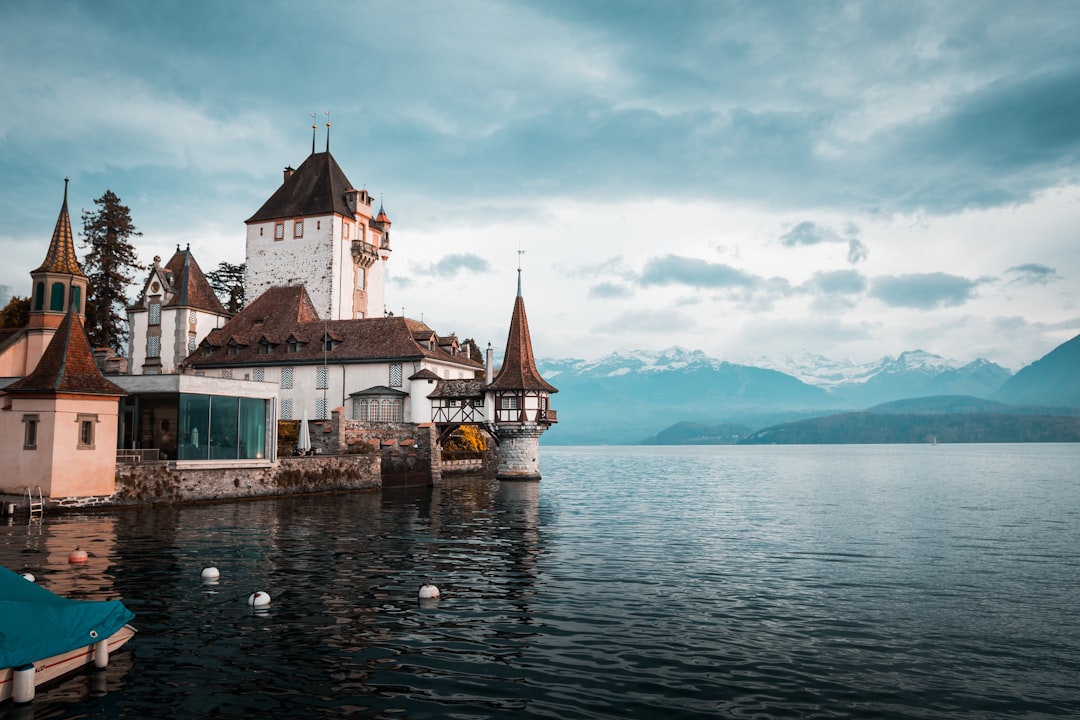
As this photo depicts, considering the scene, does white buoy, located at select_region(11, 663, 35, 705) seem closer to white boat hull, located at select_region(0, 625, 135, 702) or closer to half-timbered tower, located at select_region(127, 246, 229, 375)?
white boat hull, located at select_region(0, 625, 135, 702)

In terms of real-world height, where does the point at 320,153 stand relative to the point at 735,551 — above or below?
above

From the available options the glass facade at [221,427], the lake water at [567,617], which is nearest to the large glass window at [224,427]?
the glass facade at [221,427]

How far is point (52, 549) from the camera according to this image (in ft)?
80.9

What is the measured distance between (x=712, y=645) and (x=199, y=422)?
114ft

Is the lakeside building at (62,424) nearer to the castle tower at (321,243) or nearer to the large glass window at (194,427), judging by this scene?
the large glass window at (194,427)

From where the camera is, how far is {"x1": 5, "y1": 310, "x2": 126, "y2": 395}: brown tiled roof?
34250 mm

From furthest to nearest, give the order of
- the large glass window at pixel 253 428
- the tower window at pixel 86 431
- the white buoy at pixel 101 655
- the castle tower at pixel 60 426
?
the large glass window at pixel 253 428 → the tower window at pixel 86 431 → the castle tower at pixel 60 426 → the white buoy at pixel 101 655

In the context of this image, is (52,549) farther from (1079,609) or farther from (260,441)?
(1079,609)

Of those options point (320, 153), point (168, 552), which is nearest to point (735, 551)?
point (168, 552)

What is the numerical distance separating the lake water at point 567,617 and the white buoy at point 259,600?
0.67 ft

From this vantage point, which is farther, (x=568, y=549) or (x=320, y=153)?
(x=320, y=153)

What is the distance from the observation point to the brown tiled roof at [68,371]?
34.2 meters

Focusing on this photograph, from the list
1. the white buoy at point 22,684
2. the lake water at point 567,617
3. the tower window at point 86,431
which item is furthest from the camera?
the tower window at point 86,431

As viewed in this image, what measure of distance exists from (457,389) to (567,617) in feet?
154
